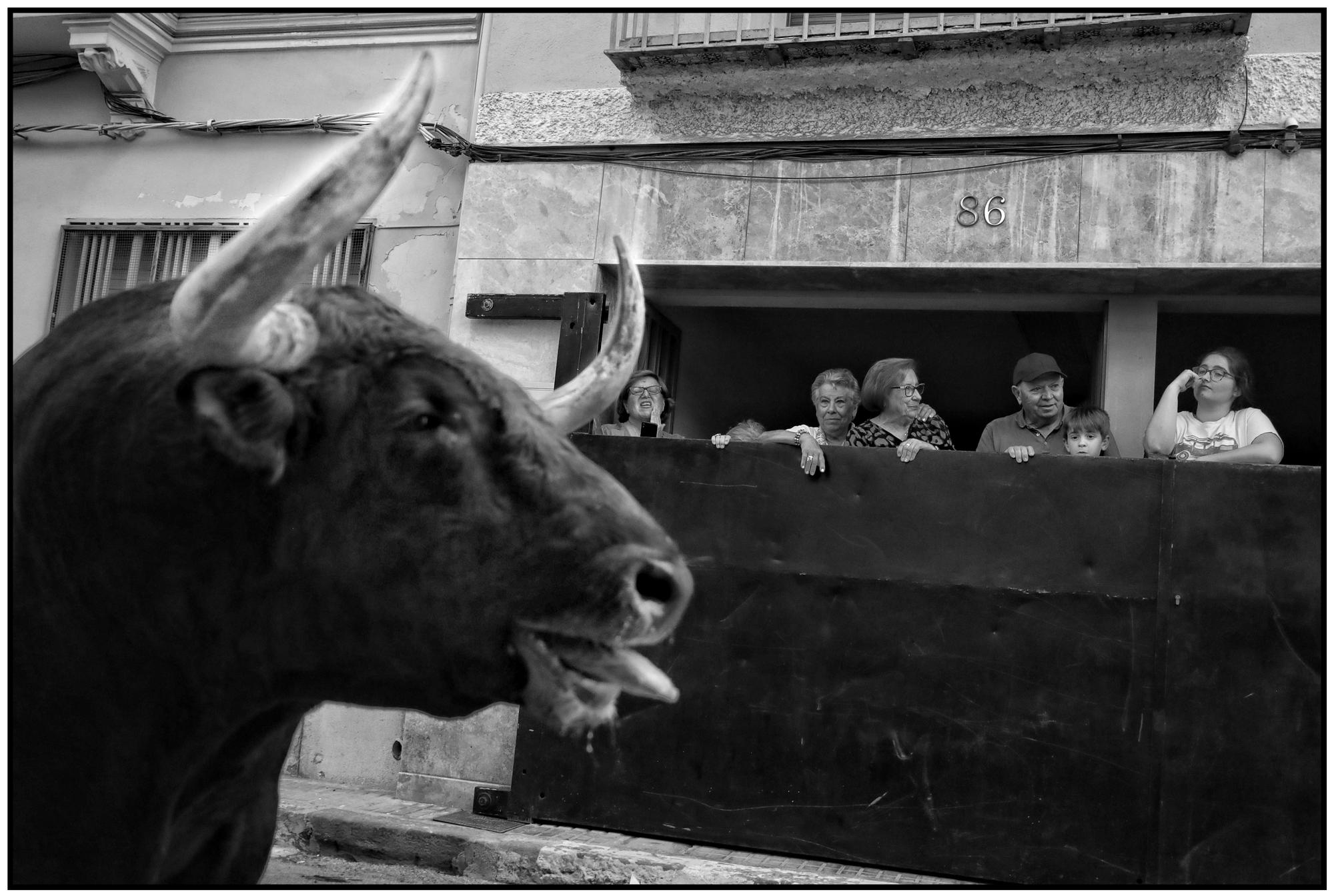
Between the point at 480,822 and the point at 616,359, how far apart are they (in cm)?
417

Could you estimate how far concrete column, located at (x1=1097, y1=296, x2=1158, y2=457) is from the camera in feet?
20.5

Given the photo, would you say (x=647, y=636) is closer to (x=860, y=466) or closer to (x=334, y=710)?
(x=860, y=466)

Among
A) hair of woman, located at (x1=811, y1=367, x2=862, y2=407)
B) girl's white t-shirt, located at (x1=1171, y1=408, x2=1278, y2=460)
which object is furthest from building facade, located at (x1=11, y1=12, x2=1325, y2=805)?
hair of woman, located at (x1=811, y1=367, x2=862, y2=407)

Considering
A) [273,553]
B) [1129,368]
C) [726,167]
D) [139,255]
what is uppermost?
[726,167]

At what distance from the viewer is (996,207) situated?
641cm

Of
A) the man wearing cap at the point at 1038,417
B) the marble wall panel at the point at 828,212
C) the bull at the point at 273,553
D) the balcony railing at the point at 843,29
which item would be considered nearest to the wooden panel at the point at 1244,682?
the man wearing cap at the point at 1038,417

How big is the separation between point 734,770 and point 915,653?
983mm

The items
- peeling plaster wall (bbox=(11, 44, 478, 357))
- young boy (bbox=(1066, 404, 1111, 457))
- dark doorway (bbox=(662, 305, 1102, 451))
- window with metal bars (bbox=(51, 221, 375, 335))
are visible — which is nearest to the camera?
young boy (bbox=(1066, 404, 1111, 457))

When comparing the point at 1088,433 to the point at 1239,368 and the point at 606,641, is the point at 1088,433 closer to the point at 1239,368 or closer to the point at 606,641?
the point at 1239,368

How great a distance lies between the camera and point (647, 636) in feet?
5.94

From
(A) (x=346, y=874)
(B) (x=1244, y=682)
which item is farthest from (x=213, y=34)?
(B) (x=1244, y=682)

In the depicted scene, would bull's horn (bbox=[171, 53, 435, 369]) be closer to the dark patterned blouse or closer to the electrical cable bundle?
the dark patterned blouse

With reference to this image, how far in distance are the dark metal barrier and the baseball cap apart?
1.69 ft

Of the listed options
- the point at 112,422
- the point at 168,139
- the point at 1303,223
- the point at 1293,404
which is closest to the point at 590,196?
the point at 168,139
